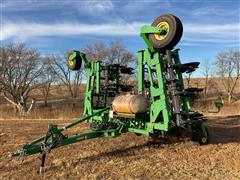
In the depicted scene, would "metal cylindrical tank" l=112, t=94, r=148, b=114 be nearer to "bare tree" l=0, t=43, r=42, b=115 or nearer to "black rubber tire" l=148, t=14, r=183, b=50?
"black rubber tire" l=148, t=14, r=183, b=50

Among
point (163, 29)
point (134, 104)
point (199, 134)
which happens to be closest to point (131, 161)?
point (134, 104)

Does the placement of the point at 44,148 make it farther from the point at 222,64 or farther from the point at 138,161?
the point at 222,64

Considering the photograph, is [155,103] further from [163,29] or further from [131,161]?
[163,29]

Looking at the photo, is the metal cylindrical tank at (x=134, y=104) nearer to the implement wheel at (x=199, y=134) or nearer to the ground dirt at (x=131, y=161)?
the ground dirt at (x=131, y=161)

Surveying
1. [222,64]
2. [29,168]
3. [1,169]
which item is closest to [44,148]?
[29,168]

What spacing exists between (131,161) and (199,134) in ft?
8.34

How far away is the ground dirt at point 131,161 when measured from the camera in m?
6.27

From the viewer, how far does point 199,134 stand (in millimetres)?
8688

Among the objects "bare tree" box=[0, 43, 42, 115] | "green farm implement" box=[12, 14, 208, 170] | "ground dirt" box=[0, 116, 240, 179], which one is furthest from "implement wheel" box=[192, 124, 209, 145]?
"bare tree" box=[0, 43, 42, 115]

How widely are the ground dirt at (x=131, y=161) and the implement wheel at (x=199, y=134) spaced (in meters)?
0.19

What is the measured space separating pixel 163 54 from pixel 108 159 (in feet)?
10.1

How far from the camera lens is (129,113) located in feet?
26.5

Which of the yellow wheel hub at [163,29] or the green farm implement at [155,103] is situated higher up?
the yellow wheel hub at [163,29]

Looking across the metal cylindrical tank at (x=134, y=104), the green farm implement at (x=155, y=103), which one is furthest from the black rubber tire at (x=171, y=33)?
the metal cylindrical tank at (x=134, y=104)
